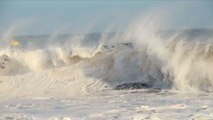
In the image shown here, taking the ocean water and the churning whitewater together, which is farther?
the churning whitewater

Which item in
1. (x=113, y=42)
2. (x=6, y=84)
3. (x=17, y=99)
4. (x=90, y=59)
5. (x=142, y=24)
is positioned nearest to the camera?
(x=17, y=99)

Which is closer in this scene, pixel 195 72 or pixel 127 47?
pixel 195 72

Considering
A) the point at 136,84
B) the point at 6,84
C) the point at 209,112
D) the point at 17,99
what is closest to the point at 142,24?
the point at 136,84

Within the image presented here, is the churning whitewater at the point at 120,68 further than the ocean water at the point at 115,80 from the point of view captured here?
Yes

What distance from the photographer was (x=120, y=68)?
13297 millimetres

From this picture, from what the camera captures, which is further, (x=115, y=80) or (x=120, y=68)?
(x=120, y=68)

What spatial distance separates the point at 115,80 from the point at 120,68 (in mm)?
693

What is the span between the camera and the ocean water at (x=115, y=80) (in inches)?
319

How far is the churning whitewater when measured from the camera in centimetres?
1174

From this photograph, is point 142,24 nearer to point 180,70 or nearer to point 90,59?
point 90,59

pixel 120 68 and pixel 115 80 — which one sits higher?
pixel 120 68

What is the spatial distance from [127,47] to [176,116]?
7.15 metres

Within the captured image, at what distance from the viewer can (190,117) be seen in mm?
7129

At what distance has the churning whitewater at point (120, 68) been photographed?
1174 centimetres
